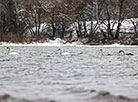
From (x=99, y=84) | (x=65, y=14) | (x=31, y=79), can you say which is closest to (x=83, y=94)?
(x=99, y=84)

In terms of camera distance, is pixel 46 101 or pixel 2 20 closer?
pixel 46 101

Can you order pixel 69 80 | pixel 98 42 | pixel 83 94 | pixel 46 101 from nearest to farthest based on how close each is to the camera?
pixel 46 101 < pixel 83 94 < pixel 69 80 < pixel 98 42

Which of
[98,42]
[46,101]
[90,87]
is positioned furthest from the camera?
[98,42]

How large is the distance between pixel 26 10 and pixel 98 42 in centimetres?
1400

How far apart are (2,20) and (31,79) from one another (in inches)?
1672

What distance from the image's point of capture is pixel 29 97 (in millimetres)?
6742

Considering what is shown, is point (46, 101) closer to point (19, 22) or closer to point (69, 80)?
point (69, 80)

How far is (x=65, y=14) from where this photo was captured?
159ft

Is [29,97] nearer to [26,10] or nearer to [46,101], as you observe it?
[46,101]

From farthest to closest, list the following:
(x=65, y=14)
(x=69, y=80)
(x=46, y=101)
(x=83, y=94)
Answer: (x=65, y=14), (x=69, y=80), (x=83, y=94), (x=46, y=101)

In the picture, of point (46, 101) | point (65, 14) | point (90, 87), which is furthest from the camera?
point (65, 14)

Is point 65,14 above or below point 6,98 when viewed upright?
above

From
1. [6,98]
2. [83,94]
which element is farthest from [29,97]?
[83,94]

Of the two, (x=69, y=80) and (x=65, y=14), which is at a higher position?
(x=65, y=14)
